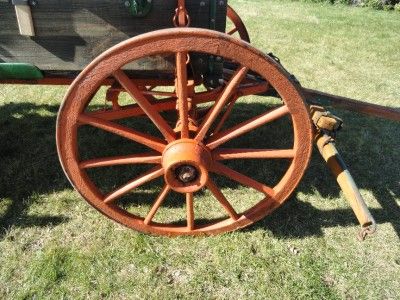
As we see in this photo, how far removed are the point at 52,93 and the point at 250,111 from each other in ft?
7.18

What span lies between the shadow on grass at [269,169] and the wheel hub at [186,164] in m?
0.77

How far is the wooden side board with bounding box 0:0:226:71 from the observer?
6.85 ft

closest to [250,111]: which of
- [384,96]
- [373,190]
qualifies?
[373,190]

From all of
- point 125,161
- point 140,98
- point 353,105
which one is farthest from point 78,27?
point 353,105

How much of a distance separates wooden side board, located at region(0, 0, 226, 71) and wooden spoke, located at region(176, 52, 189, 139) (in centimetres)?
23

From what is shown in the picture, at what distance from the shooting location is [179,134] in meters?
2.40

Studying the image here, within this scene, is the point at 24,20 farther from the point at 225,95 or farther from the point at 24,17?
the point at 225,95

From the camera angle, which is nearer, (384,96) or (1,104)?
(1,104)

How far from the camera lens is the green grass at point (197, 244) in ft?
8.11

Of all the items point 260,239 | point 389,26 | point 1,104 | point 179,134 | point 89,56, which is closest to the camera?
point 89,56

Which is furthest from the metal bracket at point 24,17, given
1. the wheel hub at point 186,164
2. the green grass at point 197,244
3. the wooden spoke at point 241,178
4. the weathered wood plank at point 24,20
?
the green grass at point 197,244

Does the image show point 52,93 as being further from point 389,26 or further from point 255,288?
point 389,26

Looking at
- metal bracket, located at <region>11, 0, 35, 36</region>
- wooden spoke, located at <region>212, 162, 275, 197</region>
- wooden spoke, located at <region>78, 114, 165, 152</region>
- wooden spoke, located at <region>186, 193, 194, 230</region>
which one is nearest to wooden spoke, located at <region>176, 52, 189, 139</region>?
wooden spoke, located at <region>78, 114, 165, 152</region>

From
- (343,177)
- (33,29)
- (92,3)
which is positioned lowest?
(343,177)
